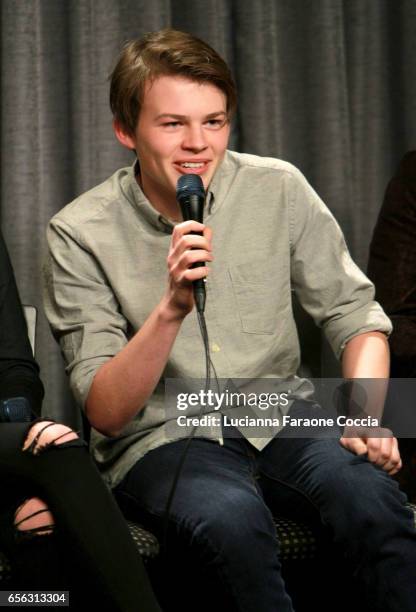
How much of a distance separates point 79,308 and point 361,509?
64cm

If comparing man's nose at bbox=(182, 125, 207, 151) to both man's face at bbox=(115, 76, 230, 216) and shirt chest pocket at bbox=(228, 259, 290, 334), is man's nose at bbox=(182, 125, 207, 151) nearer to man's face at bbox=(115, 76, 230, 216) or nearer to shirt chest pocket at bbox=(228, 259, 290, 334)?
man's face at bbox=(115, 76, 230, 216)

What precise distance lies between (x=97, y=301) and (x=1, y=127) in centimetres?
73

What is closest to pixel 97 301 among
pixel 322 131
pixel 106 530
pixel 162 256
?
pixel 162 256

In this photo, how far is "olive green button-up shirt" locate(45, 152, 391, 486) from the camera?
1.85 metres

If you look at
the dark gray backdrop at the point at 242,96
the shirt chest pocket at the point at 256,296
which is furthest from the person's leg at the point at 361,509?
the dark gray backdrop at the point at 242,96

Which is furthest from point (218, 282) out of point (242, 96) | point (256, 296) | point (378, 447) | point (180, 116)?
point (242, 96)

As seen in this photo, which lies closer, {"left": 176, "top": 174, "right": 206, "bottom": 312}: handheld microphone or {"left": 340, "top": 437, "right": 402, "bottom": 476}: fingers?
{"left": 176, "top": 174, "right": 206, "bottom": 312}: handheld microphone

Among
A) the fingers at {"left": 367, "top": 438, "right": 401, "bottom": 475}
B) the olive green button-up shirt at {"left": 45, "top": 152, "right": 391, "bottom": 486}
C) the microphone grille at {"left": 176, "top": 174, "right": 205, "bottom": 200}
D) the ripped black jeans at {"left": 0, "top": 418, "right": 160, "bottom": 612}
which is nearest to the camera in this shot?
the ripped black jeans at {"left": 0, "top": 418, "right": 160, "bottom": 612}

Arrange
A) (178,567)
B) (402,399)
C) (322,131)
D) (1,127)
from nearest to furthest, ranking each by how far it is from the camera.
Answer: (178,567) → (402,399) → (1,127) → (322,131)

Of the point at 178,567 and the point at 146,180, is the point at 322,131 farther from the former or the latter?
the point at 178,567

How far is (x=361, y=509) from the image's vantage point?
5.38 feet

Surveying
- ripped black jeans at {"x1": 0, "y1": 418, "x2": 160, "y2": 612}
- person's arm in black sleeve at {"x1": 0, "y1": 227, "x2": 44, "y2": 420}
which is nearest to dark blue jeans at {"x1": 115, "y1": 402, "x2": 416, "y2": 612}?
ripped black jeans at {"x1": 0, "y1": 418, "x2": 160, "y2": 612}

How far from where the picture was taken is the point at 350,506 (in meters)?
1.66

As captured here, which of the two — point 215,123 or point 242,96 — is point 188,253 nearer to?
point 215,123
